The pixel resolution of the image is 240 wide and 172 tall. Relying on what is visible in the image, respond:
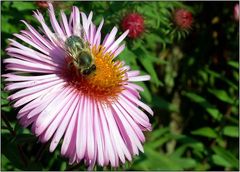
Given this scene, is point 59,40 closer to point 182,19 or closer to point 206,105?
point 182,19

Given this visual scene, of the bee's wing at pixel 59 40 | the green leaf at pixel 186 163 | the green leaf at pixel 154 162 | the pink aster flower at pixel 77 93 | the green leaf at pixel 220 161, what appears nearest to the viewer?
the pink aster flower at pixel 77 93

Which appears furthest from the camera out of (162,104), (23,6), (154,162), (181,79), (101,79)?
(181,79)

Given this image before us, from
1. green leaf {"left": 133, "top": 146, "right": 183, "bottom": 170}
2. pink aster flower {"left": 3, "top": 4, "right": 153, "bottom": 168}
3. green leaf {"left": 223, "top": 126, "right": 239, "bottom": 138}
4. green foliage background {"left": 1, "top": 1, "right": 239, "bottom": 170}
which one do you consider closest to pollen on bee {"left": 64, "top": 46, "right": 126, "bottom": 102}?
pink aster flower {"left": 3, "top": 4, "right": 153, "bottom": 168}

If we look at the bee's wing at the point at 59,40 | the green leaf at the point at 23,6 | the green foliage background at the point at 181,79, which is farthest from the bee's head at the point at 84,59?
the green leaf at the point at 23,6

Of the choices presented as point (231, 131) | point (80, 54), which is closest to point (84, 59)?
point (80, 54)

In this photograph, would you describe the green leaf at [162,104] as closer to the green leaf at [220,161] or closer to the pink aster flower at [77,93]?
the green leaf at [220,161]

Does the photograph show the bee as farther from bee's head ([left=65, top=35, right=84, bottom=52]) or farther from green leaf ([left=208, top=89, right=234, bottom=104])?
green leaf ([left=208, top=89, right=234, bottom=104])

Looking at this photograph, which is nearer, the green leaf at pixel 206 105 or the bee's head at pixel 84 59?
the bee's head at pixel 84 59

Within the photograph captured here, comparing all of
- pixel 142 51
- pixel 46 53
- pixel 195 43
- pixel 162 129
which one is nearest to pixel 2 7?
pixel 142 51
